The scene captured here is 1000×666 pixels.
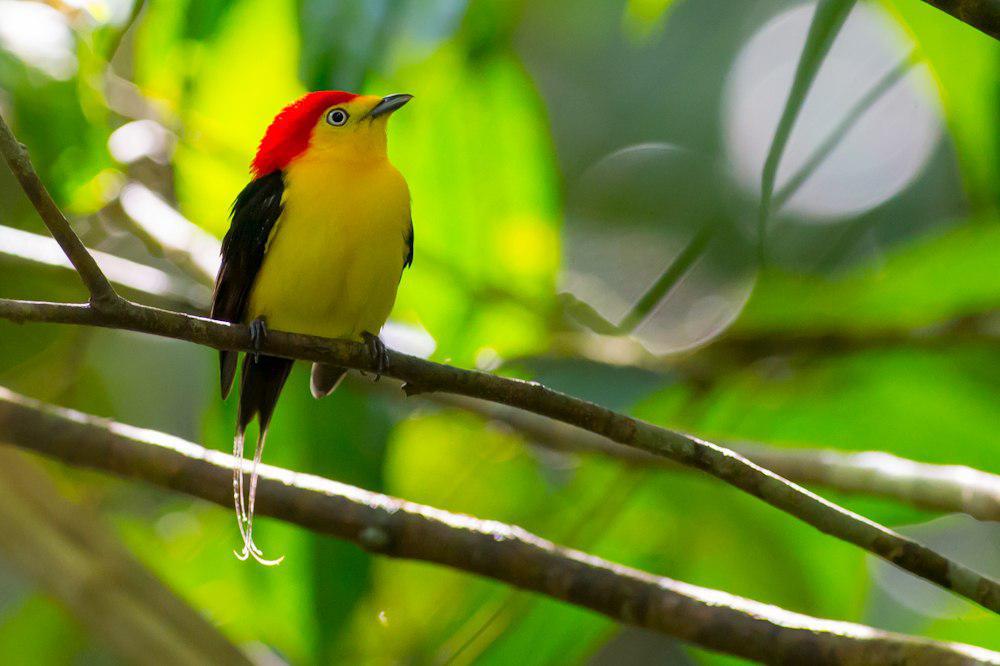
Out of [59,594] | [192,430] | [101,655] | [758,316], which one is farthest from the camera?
[192,430]

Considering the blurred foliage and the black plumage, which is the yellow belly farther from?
the blurred foliage

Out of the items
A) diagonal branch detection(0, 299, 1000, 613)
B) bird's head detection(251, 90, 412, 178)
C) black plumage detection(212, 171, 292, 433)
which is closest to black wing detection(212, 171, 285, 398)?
black plumage detection(212, 171, 292, 433)

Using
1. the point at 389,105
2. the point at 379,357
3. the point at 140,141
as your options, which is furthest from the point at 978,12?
the point at 140,141

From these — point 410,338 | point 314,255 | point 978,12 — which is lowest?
point 410,338

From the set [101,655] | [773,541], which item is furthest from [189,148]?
[101,655]

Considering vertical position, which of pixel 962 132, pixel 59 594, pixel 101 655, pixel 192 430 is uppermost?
pixel 962 132

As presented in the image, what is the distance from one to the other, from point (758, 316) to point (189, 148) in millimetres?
2362

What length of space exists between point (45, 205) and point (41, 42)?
1.96 metres

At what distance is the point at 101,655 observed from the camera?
6840 mm

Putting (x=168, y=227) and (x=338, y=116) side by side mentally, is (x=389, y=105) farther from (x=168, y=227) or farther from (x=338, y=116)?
(x=168, y=227)

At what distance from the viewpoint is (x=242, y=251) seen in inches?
143

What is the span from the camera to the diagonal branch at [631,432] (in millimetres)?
2301

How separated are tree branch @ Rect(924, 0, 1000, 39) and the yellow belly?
2018 millimetres

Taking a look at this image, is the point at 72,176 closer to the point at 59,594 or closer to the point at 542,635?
the point at 59,594
